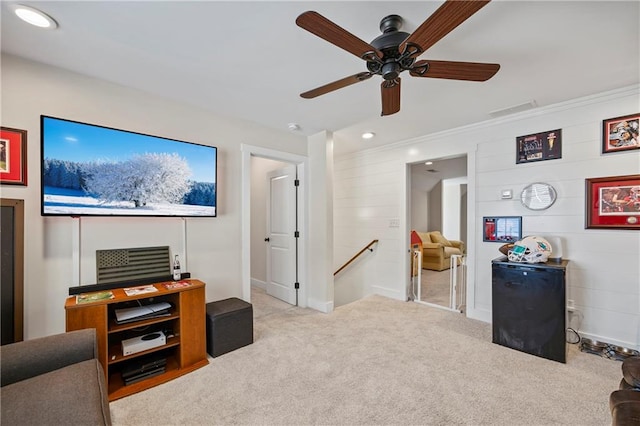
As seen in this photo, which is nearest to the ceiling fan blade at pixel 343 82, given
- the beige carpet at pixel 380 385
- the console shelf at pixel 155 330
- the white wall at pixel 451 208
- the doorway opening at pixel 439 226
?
the console shelf at pixel 155 330

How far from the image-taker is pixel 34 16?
5.05 ft

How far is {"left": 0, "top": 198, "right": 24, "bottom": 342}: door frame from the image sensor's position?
1.81 m

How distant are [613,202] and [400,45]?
8.73ft

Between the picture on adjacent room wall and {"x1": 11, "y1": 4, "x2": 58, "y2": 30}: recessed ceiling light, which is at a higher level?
{"x1": 11, "y1": 4, "x2": 58, "y2": 30}: recessed ceiling light

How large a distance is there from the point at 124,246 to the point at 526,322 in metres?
3.67

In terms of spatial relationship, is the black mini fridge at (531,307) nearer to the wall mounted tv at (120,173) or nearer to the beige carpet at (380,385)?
the beige carpet at (380,385)

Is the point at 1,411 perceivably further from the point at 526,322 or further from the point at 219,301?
the point at 526,322

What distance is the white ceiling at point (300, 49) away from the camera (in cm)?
151

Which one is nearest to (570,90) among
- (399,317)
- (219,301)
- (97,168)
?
(399,317)

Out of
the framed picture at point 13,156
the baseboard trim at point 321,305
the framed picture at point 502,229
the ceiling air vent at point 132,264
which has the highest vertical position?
the framed picture at point 13,156

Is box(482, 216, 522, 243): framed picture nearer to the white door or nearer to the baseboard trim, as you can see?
the baseboard trim

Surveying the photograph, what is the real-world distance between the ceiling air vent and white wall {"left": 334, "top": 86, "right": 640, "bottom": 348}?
10.2 feet

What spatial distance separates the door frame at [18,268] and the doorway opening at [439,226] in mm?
4167

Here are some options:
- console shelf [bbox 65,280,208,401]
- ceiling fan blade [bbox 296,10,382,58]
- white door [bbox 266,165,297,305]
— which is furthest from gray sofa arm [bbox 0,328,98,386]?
white door [bbox 266,165,297,305]
